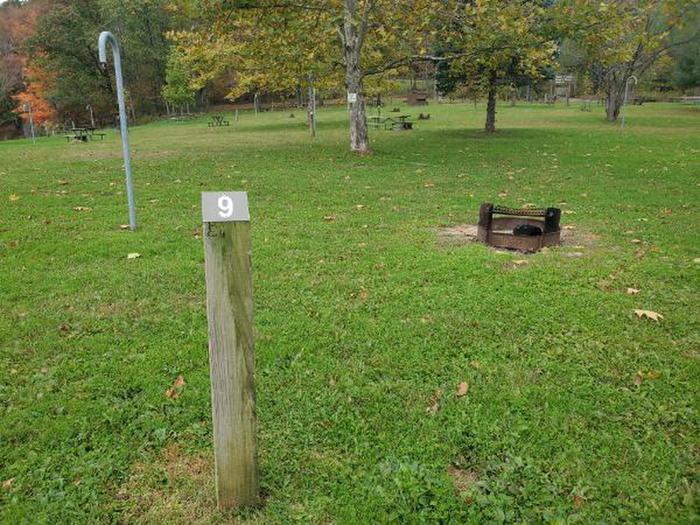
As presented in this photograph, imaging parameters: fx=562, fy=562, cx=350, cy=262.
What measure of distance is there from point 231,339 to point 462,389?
165cm

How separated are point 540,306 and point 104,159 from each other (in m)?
13.7

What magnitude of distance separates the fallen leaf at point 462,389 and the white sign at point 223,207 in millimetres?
1807

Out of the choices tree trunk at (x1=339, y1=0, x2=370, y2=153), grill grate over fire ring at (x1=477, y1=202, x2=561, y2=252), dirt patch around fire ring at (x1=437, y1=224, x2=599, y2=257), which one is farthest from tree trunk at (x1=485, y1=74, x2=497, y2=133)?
grill grate over fire ring at (x1=477, y1=202, x2=561, y2=252)

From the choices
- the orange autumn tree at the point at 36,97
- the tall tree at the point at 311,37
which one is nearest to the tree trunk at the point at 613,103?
the tall tree at the point at 311,37

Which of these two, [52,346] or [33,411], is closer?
[33,411]

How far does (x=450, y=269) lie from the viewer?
5426 millimetres

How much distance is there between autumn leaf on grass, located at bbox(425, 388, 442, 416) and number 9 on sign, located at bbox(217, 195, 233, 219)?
1.69 meters

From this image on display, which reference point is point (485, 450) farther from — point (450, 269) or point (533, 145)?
point (533, 145)

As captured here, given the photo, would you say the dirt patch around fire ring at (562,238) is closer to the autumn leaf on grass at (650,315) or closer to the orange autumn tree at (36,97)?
the autumn leaf on grass at (650,315)

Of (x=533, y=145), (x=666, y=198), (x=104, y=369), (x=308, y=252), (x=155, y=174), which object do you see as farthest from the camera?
(x=533, y=145)

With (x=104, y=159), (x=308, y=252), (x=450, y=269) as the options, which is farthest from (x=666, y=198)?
(x=104, y=159)

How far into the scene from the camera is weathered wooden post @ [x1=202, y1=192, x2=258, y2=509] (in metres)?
2.19

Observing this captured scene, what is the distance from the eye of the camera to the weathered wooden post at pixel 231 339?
86.0 inches

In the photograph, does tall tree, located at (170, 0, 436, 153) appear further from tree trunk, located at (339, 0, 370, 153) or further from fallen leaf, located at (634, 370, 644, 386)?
fallen leaf, located at (634, 370, 644, 386)
